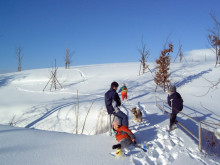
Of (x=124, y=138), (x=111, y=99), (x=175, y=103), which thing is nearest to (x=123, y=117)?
(x=111, y=99)

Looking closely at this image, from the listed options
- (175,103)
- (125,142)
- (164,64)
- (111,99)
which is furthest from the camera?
(164,64)

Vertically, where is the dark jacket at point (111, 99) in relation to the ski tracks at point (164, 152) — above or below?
above

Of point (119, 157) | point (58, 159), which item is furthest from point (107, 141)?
point (58, 159)

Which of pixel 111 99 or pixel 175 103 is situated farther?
pixel 175 103

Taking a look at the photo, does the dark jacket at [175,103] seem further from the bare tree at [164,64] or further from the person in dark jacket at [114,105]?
the bare tree at [164,64]

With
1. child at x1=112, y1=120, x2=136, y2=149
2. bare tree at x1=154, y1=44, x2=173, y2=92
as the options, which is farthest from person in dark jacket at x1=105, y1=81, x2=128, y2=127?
bare tree at x1=154, y1=44, x2=173, y2=92

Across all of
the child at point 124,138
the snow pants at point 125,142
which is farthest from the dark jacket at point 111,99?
the snow pants at point 125,142

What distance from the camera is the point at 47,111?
995cm

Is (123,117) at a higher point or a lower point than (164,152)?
higher

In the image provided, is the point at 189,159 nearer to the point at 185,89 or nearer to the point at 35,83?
the point at 185,89

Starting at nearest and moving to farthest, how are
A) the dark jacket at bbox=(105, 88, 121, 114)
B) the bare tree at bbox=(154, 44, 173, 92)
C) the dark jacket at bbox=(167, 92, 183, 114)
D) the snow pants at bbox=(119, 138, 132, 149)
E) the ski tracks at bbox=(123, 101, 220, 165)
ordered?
the ski tracks at bbox=(123, 101, 220, 165), the snow pants at bbox=(119, 138, 132, 149), the dark jacket at bbox=(105, 88, 121, 114), the dark jacket at bbox=(167, 92, 183, 114), the bare tree at bbox=(154, 44, 173, 92)

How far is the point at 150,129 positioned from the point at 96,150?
2.14 m

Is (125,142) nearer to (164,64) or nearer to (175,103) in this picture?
(175,103)

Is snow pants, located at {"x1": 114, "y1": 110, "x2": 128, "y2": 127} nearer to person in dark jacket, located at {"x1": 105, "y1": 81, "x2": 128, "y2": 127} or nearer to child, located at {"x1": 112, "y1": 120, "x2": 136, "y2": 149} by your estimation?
person in dark jacket, located at {"x1": 105, "y1": 81, "x2": 128, "y2": 127}
